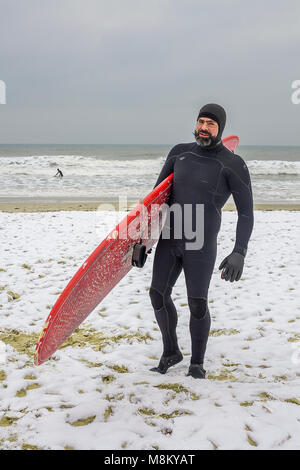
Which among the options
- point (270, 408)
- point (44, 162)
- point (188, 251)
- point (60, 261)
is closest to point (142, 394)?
point (270, 408)

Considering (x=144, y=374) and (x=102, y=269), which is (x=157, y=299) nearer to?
(x=102, y=269)

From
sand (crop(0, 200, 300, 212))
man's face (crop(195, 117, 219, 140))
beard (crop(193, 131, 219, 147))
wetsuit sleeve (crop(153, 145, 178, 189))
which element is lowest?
sand (crop(0, 200, 300, 212))

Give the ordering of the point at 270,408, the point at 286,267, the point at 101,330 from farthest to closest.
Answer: the point at 286,267, the point at 101,330, the point at 270,408

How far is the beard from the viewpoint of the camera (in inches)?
109

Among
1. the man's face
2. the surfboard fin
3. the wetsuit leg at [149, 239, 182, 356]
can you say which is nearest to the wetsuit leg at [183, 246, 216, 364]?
the wetsuit leg at [149, 239, 182, 356]

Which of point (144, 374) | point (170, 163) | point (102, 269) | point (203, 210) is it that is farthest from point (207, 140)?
point (144, 374)

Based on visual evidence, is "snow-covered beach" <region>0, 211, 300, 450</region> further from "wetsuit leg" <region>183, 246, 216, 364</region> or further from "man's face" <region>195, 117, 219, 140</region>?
"man's face" <region>195, 117, 219, 140</region>

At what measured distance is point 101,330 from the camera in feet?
13.2

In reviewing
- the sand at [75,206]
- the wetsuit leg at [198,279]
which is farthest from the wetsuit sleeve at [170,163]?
the sand at [75,206]

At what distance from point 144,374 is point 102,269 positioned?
1.05 metres

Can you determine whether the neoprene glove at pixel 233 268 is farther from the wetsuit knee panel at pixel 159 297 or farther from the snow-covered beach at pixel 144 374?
the snow-covered beach at pixel 144 374

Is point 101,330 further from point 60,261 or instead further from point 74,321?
point 60,261

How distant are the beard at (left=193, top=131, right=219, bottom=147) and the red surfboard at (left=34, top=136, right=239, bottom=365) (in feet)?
1.29

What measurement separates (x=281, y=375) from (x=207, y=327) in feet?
2.60
